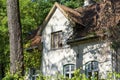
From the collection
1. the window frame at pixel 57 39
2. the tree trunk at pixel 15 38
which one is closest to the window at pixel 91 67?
the window frame at pixel 57 39

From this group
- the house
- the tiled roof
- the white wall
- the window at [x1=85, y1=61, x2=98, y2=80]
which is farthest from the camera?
the window at [x1=85, y1=61, x2=98, y2=80]

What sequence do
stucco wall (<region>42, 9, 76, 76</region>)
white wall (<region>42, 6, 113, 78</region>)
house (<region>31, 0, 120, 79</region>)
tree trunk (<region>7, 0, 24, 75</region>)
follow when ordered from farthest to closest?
stucco wall (<region>42, 9, 76, 76</region>)
white wall (<region>42, 6, 113, 78</region>)
house (<region>31, 0, 120, 79</region>)
tree trunk (<region>7, 0, 24, 75</region>)

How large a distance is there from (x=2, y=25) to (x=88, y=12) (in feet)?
22.9

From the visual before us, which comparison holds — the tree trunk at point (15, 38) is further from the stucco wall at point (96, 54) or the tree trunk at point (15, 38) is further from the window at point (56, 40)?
the window at point (56, 40)

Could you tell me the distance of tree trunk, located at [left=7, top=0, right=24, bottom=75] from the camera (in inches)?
548

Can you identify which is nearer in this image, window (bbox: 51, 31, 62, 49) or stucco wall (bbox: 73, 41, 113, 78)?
stucco wall (bbox: 73, 41, 113, 78)

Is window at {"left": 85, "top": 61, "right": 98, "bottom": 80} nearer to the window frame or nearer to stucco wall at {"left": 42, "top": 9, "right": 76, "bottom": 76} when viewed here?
stucco wall at {"left": 42, "top": 9, "right": 76, "bottom": 76}

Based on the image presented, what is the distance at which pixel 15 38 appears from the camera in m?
14.6

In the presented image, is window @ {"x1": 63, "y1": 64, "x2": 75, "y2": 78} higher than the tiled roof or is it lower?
lower

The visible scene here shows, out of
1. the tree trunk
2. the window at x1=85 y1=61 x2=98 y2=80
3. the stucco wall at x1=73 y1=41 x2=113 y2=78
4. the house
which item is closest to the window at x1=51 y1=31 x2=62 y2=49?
the house

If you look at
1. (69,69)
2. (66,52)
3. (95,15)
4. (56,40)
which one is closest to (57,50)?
(56,40)

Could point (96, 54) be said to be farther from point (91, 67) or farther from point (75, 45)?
point (75, 45)

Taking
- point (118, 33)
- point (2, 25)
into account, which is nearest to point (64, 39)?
point (2, 25)

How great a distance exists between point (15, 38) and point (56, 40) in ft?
36.2
